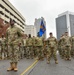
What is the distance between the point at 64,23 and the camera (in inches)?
2322

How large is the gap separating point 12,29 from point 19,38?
1.61ft

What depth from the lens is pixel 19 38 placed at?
9.00 meters

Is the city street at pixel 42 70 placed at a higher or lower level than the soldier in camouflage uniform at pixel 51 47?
lower

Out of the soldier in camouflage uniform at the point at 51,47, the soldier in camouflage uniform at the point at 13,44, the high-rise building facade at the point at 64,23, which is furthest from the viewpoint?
the high-rise building facade at the point at 64,23

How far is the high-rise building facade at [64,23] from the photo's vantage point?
2129 inches

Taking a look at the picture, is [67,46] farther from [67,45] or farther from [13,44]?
[13,44]

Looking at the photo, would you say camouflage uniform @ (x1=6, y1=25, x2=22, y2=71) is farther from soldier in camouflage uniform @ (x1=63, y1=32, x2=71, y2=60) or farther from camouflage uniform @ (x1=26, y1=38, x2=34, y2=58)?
camouflage uniform @ (x1=26, y1=38, x2=34, y2=58)

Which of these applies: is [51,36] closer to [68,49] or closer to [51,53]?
[51,53]

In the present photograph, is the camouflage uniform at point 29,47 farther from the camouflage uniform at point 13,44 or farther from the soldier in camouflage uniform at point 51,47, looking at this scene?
the camouflage uniform at point 13,44

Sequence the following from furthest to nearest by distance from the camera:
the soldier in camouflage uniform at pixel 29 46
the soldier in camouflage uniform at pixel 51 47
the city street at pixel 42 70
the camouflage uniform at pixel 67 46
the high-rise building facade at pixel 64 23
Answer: the high-rise building facade at pixel 64 23 → the soldier in camouflage uniform at pixel 29 46 → the camouflage uniform at pixel 67 46 → the soldier in camouflage uniform at pixel 51 47 → the city street at pixel 42 70

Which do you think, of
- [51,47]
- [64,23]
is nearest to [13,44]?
[51,47]

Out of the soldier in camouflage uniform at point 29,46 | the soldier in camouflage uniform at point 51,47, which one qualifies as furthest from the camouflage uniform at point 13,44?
the soldier in camouflage uniform at point 29,46

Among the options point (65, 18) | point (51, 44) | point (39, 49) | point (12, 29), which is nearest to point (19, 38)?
point (12, 29)

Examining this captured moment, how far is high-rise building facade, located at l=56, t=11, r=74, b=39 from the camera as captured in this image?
54069 mm
